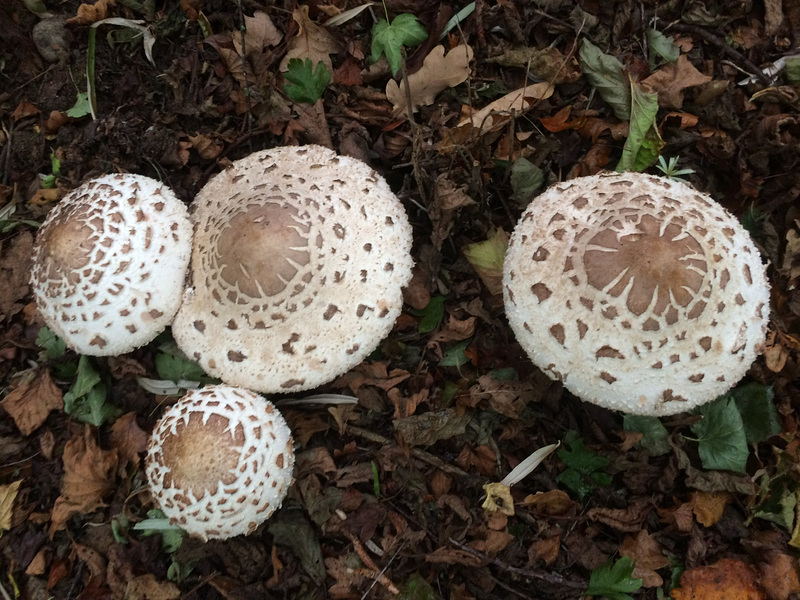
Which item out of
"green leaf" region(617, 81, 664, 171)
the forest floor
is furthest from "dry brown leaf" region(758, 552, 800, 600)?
"green leaf" region(617, 81, 664, 171)

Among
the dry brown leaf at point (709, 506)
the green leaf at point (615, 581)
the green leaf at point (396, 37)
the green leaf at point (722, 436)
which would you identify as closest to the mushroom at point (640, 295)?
the green leaf at point (722, 436)

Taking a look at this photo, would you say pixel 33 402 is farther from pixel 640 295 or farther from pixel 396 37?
pixel 640 295

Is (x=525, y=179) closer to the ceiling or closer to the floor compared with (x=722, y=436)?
closer to the ceiling

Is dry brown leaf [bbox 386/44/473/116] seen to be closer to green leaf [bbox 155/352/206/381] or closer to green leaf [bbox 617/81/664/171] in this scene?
green leaf [bbox 617/81/664/171]

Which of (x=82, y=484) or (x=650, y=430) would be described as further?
(x=82, y=484)

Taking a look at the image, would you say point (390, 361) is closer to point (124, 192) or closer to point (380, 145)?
point (380, 145)

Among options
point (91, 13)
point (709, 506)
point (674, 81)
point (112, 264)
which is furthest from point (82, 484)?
point (674, 81)

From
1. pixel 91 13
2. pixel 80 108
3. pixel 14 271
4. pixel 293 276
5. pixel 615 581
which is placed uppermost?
pixel 91 13
